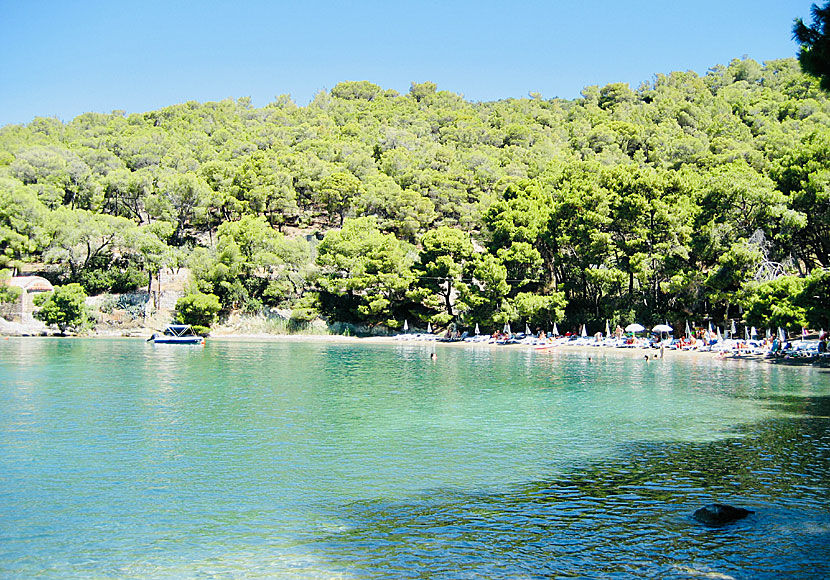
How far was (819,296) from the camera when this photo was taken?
31812 mm

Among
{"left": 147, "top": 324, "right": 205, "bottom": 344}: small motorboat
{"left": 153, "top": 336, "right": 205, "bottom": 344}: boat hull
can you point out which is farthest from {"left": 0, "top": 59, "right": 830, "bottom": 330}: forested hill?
{"left": 153, "top": 336, "right": 205, "bottom": 344}: boat hull

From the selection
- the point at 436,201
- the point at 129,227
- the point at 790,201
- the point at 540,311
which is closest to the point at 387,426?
the point at 790,201

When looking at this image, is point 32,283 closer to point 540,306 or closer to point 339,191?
point 339,191

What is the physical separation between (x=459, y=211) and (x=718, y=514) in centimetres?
6832

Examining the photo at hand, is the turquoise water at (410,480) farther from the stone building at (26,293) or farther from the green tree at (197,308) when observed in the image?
the stone building at (26,293)

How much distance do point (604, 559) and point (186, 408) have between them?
15.6m

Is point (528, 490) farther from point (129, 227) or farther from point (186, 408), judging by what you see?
point (129, 227)

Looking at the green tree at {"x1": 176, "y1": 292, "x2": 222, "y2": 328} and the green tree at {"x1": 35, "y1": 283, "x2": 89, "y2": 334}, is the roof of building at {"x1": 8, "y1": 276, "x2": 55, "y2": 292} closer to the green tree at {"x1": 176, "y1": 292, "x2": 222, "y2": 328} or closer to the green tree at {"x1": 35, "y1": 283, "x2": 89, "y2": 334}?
the green tree at {"x1": 35, "y1": 283, "x2": 89, "y2": 334}

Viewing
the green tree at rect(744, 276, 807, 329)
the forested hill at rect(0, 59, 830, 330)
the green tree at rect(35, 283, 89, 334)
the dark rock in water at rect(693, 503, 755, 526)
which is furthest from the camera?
the green tree at rect(35, 283, 89, 334)

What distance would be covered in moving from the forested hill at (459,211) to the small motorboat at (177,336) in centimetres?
393

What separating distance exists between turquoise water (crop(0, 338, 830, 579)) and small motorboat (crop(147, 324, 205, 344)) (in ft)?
80.9

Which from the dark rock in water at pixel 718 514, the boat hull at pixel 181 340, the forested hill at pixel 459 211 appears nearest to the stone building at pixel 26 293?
the forested hill at pixel 459 211

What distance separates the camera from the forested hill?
40719mm

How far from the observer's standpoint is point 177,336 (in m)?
54.4
